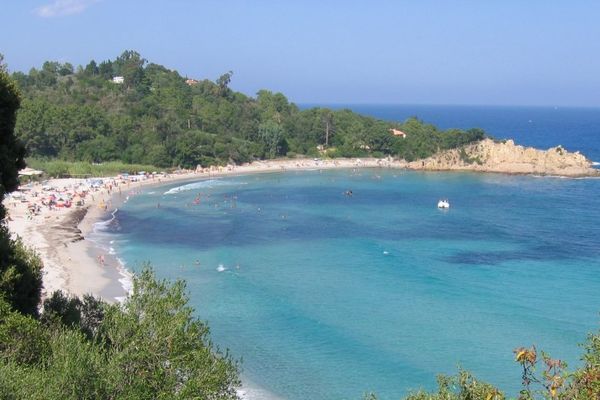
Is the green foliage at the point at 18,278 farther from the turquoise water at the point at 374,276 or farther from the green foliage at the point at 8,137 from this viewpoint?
the turquoise water at the point at 374,276

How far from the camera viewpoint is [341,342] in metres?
26.0

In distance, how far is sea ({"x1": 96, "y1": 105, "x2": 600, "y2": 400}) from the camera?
79.1 feet

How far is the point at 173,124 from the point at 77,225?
39546 mm

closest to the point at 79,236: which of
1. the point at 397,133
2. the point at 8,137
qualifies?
the point at 8,137

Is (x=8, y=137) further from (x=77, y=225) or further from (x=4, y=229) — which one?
(x=77, y=225)

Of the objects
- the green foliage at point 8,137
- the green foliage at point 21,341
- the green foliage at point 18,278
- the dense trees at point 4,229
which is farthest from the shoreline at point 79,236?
the green foliage at point 21,341

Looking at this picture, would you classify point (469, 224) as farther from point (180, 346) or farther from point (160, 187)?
point (180, 346)

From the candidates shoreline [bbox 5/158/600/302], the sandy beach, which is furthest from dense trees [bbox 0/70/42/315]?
shoreline [bbox 5/158/600/302]

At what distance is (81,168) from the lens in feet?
234

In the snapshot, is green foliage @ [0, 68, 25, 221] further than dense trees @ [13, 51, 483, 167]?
No

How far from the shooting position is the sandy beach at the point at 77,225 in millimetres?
33156

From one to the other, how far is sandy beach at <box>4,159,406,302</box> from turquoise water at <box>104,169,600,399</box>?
234cm

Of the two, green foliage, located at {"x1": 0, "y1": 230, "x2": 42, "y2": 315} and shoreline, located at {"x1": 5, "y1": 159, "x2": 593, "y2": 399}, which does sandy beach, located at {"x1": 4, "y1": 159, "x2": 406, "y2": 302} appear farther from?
green foliage, located at {"x1": 0, "y1": 230, "x2": 42, "y2": 315}

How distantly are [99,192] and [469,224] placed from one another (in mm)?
35972
